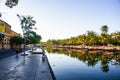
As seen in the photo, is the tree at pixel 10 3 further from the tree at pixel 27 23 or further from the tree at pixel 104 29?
the tree at pixel 104 29

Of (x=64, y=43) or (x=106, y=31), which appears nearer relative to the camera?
(x=106, y=31)

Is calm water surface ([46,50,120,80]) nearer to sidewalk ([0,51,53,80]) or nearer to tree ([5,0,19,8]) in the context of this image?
sidewalk ([0,51,53,80])

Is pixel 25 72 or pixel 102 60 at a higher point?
pixel 25 72

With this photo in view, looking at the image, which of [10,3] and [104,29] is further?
[104,29]

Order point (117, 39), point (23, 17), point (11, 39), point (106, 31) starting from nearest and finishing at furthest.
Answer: point (23, 17) < point (11, 39) < point (117, 39) < point (106, 31)

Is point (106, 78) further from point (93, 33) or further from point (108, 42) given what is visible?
point (93, 33)

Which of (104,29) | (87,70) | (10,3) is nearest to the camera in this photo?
(10,3)

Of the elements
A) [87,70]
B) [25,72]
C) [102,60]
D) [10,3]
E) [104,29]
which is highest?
[104,29]

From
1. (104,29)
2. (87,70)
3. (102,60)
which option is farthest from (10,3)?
(104,29)

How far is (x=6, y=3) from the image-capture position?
1329 centimetres

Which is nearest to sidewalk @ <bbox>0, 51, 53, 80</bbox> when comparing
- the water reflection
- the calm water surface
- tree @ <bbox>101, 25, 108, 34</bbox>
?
the calm water surface

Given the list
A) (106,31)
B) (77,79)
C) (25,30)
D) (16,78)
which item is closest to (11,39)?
(25,30)

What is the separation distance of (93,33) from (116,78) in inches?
3474

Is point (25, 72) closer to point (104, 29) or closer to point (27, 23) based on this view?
point (27, 23)
